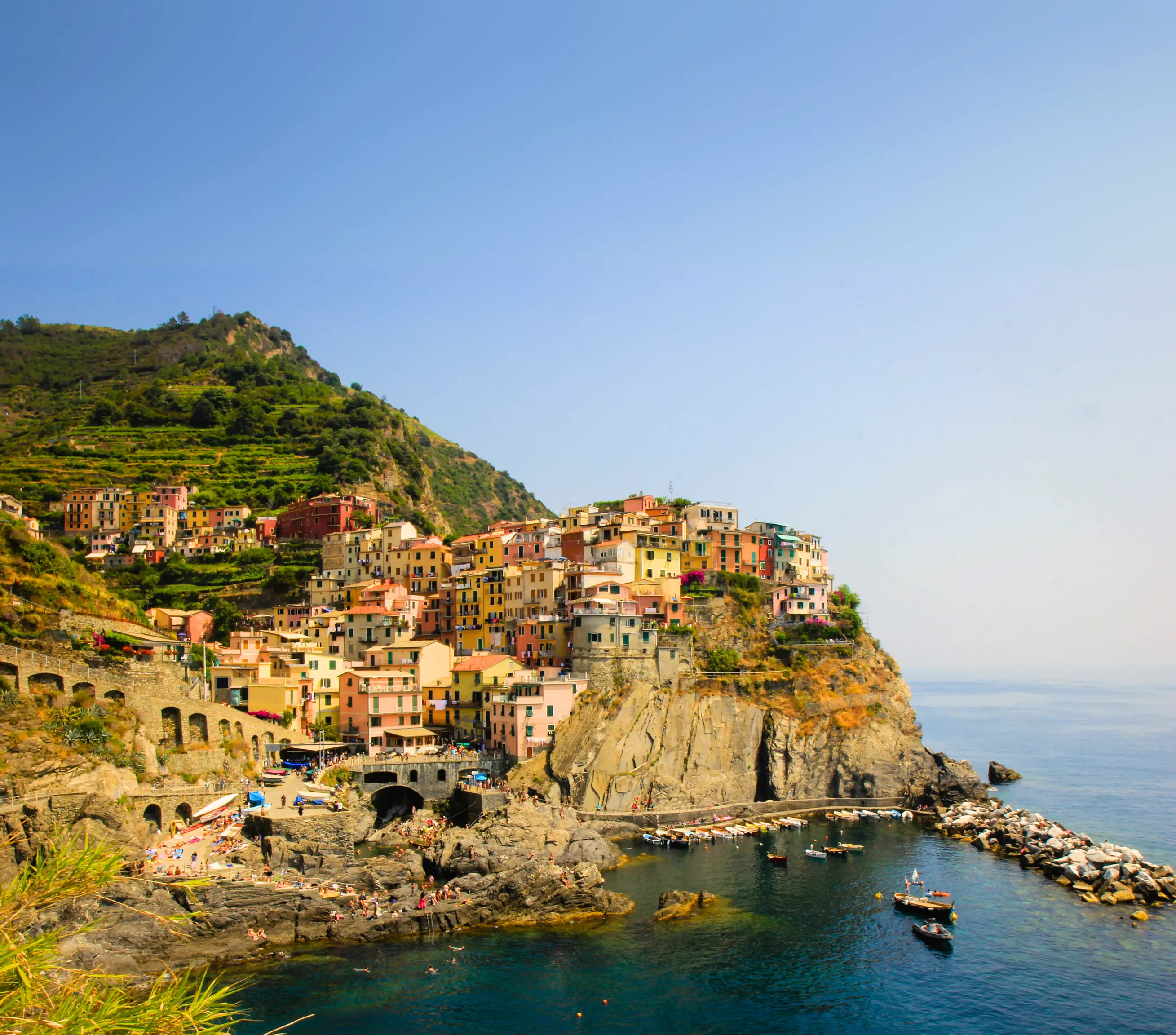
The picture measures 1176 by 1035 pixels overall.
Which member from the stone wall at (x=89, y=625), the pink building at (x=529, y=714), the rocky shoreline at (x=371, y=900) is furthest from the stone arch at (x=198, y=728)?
the pink building at (x=529, y=714)

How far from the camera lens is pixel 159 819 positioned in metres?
48.6

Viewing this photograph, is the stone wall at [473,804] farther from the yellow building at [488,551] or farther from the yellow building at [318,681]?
the yellow building at [488,551]

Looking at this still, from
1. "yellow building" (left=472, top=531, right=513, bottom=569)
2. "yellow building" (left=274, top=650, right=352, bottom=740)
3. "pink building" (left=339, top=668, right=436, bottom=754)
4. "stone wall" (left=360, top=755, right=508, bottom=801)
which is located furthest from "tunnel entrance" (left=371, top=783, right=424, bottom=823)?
"yellow building" (left=472, top=531, right=513, bottom=569)

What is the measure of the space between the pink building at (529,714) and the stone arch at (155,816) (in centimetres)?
2410

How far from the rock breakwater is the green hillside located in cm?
6985

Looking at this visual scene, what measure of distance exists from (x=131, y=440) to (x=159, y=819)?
8735 centimetres

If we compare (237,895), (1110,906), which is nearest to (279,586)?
(237,895)

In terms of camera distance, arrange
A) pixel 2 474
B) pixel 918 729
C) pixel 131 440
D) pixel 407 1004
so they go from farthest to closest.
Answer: pixel 131 440 → pixel 2 474 → pixel 918 729 → pixel 407 1004

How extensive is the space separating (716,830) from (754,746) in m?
9.71

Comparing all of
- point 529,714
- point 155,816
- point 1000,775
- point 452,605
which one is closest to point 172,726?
point 155,816

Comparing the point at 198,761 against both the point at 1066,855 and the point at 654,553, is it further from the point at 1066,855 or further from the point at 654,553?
the point at 1066,855

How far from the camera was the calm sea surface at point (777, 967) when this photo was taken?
35531mm

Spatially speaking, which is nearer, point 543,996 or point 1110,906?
point 543,996

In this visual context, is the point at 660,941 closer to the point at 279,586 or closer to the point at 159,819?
the point at 159,819
